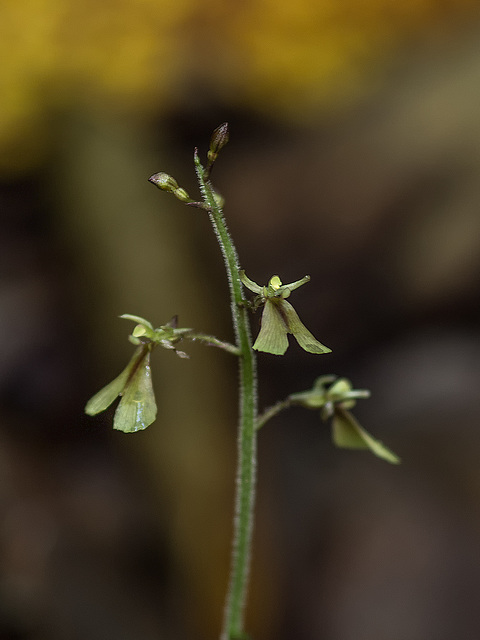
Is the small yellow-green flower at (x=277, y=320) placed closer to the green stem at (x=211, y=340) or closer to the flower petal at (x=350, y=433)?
the green stem at (x=211, y=340)

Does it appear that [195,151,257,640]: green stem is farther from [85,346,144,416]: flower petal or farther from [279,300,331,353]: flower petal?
[85,346,144,416]: flower petal

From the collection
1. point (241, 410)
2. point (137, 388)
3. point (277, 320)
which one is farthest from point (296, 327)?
point (137, 388)

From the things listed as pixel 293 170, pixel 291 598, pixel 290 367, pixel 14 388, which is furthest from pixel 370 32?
pixel 291 598

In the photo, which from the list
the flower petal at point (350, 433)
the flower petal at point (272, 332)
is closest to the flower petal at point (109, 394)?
the flower petal at point (272, 332)

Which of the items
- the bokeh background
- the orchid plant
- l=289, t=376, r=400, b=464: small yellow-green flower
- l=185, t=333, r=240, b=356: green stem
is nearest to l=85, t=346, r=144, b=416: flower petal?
the orchid plant

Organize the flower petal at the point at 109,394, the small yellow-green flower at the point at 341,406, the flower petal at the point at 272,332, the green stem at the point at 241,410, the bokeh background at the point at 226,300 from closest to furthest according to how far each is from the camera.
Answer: the flower petal at the point at 272,332 → the green stem at the point at 241,410 → the flower petal at the point at 109,394 → the small yellow-green flower at the point at 341,406 → the bokeh background at the point at 226,300

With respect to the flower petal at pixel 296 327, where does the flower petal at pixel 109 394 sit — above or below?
below

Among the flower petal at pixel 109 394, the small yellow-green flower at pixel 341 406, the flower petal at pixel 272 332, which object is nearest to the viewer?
the flower petal at pixel 272 332
